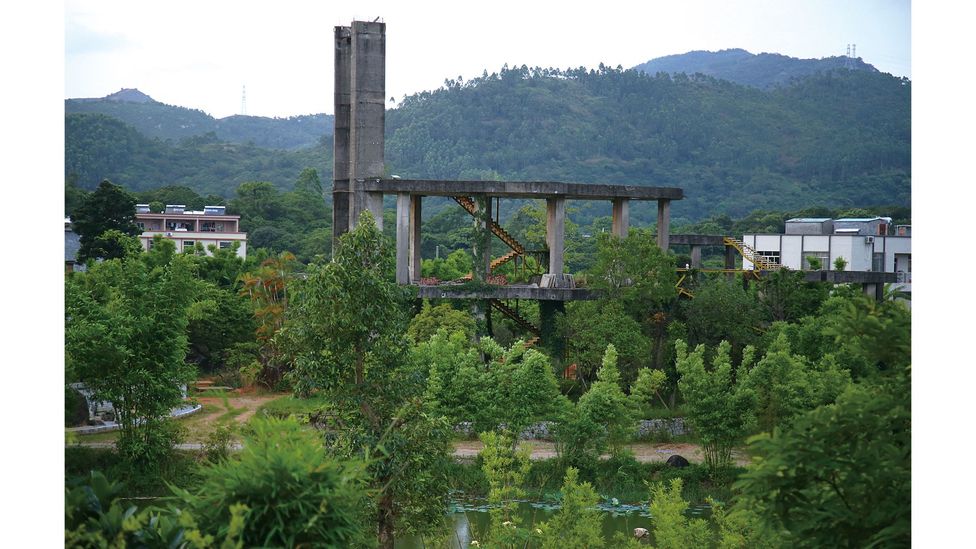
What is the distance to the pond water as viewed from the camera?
1191 centimetres

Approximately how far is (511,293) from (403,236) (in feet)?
6.26

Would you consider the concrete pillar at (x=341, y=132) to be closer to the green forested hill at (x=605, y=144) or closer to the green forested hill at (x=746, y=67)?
the green forested hill at (x=605, y=144)

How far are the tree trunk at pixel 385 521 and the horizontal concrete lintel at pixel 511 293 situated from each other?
9807mm

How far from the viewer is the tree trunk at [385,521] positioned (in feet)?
25.5

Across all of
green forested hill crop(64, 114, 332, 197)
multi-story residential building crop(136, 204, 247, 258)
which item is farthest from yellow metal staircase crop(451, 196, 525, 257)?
green forested hill crop(64, 114, 332, 197)

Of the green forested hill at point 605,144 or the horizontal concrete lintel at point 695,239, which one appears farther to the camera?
the green forested hill at point 605,144

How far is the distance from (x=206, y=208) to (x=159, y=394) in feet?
68.5

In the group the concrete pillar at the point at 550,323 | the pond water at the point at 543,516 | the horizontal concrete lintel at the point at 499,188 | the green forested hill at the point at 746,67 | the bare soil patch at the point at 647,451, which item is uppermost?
the green forested hill at the point at 746,67

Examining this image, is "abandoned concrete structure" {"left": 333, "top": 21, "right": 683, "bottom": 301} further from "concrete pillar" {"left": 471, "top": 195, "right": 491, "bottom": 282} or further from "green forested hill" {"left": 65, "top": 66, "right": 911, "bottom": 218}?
"green forested hill" {"left": 65, "top": 66, "right": 911, "bottom": 218}

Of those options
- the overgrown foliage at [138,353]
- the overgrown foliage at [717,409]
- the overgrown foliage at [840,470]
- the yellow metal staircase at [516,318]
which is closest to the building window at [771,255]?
the yellow metal staircase at [516,318]

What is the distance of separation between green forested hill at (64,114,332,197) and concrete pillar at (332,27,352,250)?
15.5 meters

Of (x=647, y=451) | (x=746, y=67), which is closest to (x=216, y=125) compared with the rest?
(x=746, y=67)

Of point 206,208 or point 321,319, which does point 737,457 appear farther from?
point 206,208
